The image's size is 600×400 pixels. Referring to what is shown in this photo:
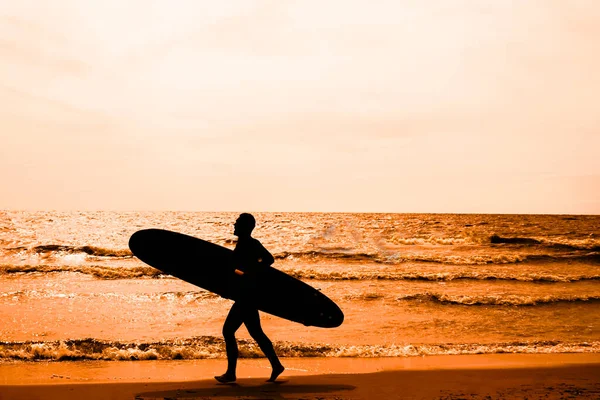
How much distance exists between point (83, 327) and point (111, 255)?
18821 millimetres

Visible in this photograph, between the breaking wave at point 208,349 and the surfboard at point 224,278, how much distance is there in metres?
1.75

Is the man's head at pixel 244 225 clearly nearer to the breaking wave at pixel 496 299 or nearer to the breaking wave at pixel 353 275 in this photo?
the breaking wave at pixel 496 299

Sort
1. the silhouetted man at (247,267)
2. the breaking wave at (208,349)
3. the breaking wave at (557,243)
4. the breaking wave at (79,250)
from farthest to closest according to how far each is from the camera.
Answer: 1. the breaking wave at (557,243)
2. the breaking wave at (79,250)
3. the breaking wave at (208,349)
4. the silhouetted man at (247,267)

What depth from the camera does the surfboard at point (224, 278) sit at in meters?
7.77

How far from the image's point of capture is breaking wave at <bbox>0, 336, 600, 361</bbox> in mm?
8961

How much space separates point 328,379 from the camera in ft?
24.5

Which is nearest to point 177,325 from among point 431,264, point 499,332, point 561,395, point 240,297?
point 240,297

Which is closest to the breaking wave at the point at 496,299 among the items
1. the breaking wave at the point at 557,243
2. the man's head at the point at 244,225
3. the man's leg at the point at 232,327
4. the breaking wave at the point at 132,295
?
the breaking wave at the point at 132,295

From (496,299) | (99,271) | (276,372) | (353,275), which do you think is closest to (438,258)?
(353,275)

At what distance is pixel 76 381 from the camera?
7.22 m

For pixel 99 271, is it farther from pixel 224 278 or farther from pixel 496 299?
pixel 224 278

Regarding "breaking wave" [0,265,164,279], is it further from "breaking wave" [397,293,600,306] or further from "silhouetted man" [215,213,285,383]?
"silhouetted man" [215,213,285,383]

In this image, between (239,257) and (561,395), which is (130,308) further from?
(561,395)

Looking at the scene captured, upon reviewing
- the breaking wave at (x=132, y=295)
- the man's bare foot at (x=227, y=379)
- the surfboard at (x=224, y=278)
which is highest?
the surfboard at (x=224, y=278)
